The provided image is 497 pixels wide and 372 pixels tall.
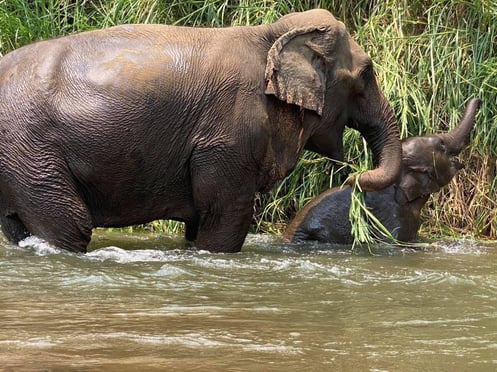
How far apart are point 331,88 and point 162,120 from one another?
1.35 meters

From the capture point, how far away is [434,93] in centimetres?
946

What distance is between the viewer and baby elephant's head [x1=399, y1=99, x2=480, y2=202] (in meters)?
8.88

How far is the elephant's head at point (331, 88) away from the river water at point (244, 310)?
0.79m

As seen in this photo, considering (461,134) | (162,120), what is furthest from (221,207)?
(461,134)

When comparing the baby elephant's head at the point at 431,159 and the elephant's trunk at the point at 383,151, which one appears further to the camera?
the baby elephant's head at the point at 431,159

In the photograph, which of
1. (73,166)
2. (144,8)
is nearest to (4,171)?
(73,166)

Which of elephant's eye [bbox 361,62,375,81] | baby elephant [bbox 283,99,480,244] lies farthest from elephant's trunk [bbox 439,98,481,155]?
elephant's eye [bbox 361,62,375,81]

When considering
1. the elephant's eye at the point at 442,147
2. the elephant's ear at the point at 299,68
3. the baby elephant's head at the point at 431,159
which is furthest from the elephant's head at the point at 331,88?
the elephant's eye at the point at 442,147

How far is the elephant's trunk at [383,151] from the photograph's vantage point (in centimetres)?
831

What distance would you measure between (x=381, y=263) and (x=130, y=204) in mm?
1781

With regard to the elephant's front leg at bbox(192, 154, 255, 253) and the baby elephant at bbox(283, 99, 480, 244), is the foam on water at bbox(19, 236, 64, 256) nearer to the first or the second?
the elephant's front leg at bbox(192, 154, 255, 253)

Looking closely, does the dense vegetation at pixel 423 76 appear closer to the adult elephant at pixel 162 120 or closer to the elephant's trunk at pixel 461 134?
the elephant's trunk at pixel 461 134

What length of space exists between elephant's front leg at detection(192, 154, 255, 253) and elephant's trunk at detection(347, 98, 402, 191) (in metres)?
1.00

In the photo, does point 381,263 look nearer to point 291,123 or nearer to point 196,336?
point 291,123
